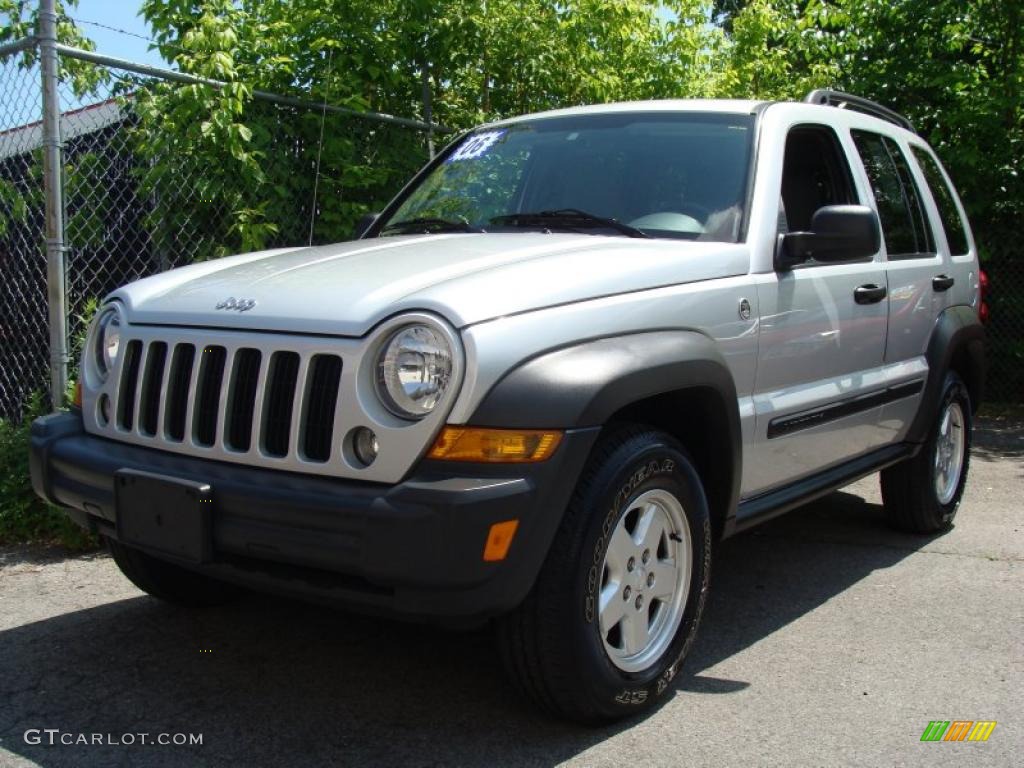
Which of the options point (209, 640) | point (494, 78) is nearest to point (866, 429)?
point (209, 640)

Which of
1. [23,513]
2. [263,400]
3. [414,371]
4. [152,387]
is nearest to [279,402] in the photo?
[263,400]

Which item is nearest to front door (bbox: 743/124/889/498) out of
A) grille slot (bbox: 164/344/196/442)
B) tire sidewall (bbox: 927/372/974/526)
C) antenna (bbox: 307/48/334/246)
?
tire sidewall (bbox: 927/372/974/526)

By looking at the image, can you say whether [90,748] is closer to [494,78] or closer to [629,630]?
[629,630]

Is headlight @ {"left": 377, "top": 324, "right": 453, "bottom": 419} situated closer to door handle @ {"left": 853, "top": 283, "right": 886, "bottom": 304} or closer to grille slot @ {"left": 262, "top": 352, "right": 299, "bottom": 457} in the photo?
grille slot @ {"left": 262, "top": 352, "right": 299, "bottom": 457}

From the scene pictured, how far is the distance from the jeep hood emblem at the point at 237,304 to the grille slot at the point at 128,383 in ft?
1.10

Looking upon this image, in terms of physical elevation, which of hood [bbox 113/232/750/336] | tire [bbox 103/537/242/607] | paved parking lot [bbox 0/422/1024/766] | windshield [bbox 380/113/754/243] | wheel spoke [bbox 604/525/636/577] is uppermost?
windshield [bbox 380/113/754/243]

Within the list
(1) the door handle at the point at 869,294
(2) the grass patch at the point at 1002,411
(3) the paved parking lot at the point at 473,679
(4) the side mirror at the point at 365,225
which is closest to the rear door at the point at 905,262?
(1) the door handle at the point at 869,294

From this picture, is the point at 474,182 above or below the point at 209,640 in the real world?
above

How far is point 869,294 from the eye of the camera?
4.27 m

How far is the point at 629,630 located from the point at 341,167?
3926 millimetres

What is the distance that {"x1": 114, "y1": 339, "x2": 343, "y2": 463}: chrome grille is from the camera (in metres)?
2.80

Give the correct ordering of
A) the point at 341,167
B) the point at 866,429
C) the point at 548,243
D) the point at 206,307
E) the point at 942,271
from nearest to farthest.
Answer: the point at 206,307, the point at 548,243, the point at 866,429, the point at 942,271, the point at 341,167

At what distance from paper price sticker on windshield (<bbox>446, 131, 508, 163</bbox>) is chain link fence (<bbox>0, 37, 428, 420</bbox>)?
4.66ft

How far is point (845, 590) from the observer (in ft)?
14.8
